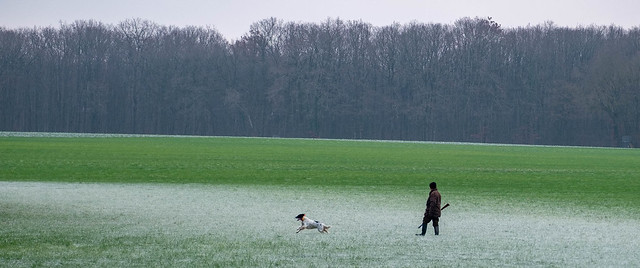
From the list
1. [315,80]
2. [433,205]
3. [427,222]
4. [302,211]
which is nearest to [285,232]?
[427,222]

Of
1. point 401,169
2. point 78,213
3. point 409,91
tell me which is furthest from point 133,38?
point 78,213

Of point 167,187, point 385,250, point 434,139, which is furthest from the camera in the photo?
point 434,139

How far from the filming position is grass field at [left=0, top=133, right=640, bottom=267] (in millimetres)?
16000

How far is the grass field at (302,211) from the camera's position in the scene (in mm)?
16000

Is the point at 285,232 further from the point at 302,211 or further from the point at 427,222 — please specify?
the point at 302,211

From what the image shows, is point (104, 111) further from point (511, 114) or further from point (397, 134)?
point (511, 114)

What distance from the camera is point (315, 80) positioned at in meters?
121

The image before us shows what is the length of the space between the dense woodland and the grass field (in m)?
76.9

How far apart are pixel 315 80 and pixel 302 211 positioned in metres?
97.7

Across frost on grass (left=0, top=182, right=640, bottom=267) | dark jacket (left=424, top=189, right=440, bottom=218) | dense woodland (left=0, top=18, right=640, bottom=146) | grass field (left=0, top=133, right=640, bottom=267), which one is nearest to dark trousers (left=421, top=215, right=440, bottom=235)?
dark jacket (left=424, top=189, right=440, bottom=218)

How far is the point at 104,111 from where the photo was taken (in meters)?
125

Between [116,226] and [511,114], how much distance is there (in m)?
104

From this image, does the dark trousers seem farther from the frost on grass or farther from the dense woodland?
the dense woodland

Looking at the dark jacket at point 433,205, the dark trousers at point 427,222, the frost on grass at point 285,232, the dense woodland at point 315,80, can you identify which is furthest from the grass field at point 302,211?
the dense woodland at point 315,80
